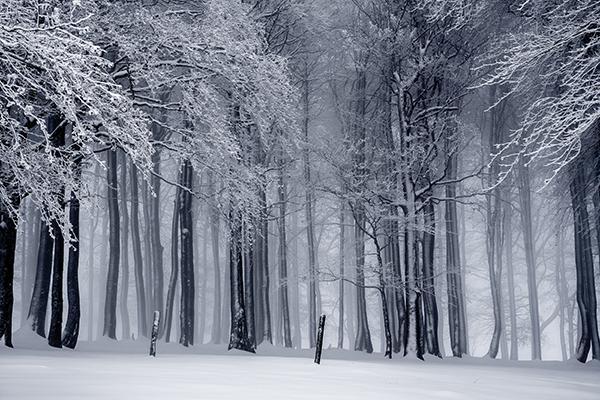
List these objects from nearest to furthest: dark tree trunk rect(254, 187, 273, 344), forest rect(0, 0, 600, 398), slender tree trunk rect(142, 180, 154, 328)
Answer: forest rect(0, 0, 600, 398) < dark tree trunk rect(254, 187, 273, 344) < slender tree trunk rect(142, 180, 154, 328)

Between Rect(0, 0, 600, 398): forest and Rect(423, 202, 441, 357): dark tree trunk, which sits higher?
Rect(0, 0, 600, 398): forest

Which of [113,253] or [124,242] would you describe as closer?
[113,253]

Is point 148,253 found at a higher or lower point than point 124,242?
lower

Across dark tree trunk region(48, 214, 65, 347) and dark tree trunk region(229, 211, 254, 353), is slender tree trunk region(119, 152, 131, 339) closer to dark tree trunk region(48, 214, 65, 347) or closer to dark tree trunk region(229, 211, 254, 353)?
dark tree trunk region(229, 211, 254, 353)

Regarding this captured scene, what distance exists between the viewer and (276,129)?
16750 millimetres

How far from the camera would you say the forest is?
9.18 meters

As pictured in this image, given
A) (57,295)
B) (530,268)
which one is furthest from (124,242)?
(530,268)

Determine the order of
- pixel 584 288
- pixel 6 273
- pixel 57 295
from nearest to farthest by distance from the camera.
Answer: pixel 6 273
pixel 57 295
pixel 584 288

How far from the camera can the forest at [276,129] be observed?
9.18 m

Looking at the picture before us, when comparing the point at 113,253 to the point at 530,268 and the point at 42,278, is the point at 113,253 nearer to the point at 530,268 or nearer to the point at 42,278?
the point at 42,278

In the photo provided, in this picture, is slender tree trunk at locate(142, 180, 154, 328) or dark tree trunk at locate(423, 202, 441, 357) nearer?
dark tree trunk at locate(423, 202, 441, 357)

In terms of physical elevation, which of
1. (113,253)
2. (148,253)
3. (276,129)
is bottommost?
(113,253)

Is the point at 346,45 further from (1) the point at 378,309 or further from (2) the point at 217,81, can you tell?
(1) the point at 378,309

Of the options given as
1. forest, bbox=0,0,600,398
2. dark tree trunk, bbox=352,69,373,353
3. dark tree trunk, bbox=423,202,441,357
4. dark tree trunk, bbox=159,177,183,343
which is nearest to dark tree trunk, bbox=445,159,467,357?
forest, bbox=0,0,600,398
